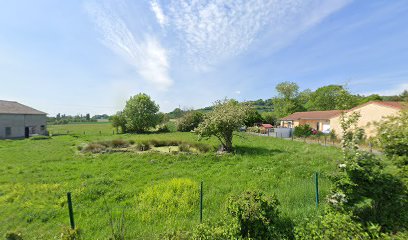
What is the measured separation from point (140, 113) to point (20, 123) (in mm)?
19189

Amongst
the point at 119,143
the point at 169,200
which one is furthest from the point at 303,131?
the point at 169,200

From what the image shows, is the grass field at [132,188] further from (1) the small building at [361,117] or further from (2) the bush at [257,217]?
(1) the small building at [361,117]

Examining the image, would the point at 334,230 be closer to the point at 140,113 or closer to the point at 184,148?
the point at 184,148

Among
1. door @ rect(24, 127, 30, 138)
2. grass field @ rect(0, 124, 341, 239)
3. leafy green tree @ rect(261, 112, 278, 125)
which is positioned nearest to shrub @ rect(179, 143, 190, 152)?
grass field @ rect(0, 124, 341, 239)

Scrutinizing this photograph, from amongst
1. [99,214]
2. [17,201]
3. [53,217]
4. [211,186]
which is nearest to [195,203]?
[211,186]

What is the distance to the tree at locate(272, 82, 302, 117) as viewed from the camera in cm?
5550

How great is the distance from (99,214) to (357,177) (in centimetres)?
658

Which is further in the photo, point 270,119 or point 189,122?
point 270,119

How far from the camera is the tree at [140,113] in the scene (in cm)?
4071

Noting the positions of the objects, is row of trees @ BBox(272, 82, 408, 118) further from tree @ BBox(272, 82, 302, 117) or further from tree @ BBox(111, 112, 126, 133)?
tree @ BBox(111, 112, 126, 133)

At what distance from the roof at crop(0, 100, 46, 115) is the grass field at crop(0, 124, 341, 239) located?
2718cm

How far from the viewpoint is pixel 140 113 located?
134ft

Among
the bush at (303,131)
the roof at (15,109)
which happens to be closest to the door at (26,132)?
the roof at (15,109)

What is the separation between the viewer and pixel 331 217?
3.73 m
